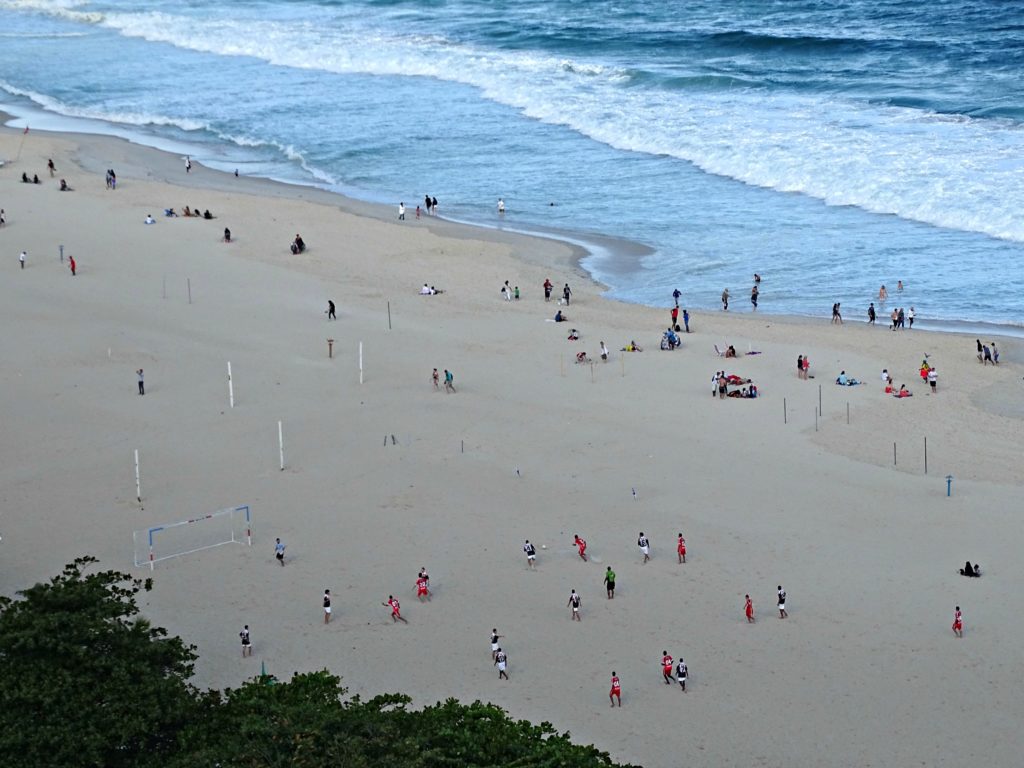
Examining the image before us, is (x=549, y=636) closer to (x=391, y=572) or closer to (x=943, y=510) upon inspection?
(x=391, y=572)

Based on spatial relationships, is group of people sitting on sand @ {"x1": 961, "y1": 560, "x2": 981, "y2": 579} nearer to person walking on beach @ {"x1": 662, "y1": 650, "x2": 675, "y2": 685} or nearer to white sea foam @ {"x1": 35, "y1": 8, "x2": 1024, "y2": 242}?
person walking on beach @ {"x1": 662, "y1": 650, "x2": 675, "y2": 685}

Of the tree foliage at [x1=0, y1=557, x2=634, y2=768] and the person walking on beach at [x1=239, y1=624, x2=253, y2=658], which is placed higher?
the tree foliage at [x1=0, y1=557, x2=634, y2=768]

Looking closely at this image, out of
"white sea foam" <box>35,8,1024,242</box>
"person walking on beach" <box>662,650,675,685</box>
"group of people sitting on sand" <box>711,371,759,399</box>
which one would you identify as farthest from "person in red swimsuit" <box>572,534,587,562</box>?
"white sea foam" <box>35,8,1024,242</box>

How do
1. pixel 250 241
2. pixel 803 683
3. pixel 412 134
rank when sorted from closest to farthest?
pixel 803 683 < pixel 250 241 < pixel 412 134

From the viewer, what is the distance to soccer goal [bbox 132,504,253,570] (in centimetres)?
3083

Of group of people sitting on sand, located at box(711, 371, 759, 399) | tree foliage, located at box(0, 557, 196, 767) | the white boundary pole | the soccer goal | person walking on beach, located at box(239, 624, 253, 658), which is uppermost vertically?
tree foliage, located at box(0, 557, 196, 767)

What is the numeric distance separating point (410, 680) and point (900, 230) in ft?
116

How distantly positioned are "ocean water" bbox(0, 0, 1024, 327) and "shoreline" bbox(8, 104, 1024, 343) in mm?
502

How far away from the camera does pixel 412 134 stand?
75.2 metres

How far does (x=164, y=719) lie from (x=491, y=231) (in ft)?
130

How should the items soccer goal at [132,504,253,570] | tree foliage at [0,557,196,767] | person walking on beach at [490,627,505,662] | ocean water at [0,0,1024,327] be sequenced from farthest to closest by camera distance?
ocean water at [0,0,1024,327] → soccer goal at [132,504,253,570] → person walking on beach at [490,627,505,662] → tree foliage at [0,557,196,767]

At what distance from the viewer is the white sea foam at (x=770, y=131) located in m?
59.0

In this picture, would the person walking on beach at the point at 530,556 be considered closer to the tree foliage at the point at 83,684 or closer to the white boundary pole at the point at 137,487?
the white boundary pole at the point at 137,487

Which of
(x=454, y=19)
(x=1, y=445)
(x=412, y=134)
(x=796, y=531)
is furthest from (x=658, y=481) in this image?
(x=454, y=19)
